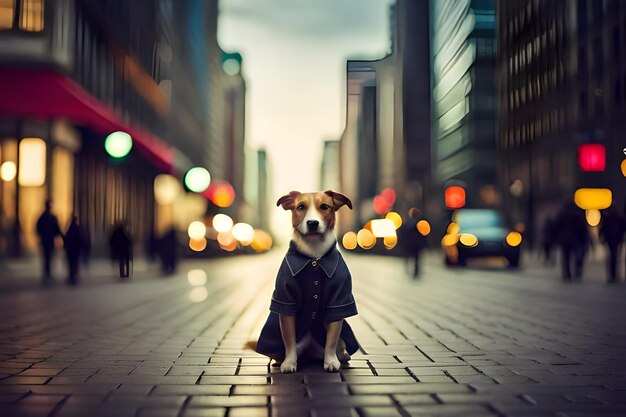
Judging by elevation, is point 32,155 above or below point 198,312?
above

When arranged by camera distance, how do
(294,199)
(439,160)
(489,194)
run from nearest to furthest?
(294,199)
(489,194)
(439,160)

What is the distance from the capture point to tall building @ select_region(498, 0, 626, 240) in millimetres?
41344

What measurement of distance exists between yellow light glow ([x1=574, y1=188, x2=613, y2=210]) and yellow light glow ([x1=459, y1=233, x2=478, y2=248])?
61.4ft

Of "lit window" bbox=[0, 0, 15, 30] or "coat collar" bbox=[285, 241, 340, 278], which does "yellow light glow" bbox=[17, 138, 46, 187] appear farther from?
"coat collar" bbox=[285, 241, 340, 278]

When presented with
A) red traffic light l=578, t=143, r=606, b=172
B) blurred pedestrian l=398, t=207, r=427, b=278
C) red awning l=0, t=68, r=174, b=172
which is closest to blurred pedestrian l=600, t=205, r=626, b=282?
red traffic light l=578, t=143, r=606, b=172

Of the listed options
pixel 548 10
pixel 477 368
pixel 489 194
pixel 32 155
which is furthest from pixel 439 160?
pixel 477 368

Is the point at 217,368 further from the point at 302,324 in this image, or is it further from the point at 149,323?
the point at 149,323

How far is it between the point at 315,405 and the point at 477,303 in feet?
25.3

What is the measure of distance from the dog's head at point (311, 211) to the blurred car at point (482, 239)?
18.6 metres

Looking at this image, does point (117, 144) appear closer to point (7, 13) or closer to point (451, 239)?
point (7, 13)

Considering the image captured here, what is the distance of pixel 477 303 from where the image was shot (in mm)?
11688

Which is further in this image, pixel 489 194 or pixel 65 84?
pixel 489 194

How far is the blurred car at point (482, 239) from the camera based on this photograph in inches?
923

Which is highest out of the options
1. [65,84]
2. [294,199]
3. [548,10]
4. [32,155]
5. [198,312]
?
[548,10]
